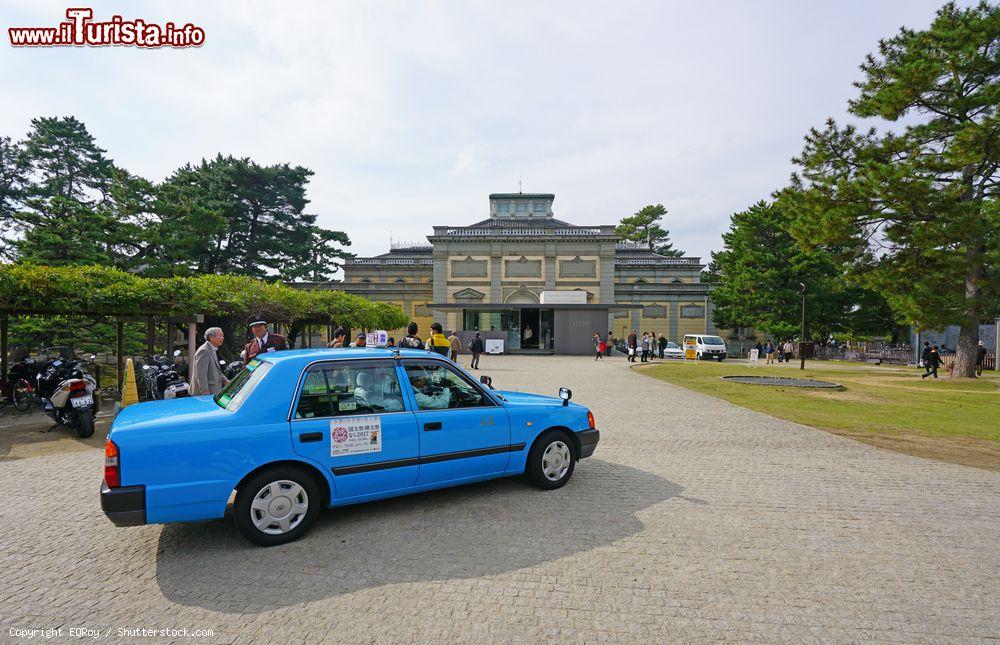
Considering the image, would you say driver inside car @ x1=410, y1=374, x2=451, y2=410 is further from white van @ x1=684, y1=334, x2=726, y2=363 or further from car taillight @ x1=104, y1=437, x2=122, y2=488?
white van @ x1=684, y1=334, x2=726, y2=363

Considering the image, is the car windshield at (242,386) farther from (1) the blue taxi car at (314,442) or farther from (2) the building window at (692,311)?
(2) the building window at (692,311)

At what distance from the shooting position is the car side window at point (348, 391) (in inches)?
154

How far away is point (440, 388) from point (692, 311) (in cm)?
5043

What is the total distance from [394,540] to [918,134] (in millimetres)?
24836

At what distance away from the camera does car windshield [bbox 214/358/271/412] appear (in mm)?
3832

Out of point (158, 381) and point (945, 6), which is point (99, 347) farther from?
point (945, 6)

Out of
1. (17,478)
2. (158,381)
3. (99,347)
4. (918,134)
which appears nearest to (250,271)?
(99,347)

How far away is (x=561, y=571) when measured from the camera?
333cm

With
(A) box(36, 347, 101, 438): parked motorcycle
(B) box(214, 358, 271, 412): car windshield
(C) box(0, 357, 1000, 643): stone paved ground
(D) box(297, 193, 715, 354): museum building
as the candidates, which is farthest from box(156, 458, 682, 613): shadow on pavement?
(D) box(297, 193, 715, 354): museum building

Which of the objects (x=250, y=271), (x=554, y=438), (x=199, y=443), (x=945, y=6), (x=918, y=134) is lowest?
(x=554, y=438)

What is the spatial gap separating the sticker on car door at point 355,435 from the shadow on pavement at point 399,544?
720 millimetres

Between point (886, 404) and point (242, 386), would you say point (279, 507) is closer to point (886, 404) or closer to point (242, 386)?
point (242, 386)

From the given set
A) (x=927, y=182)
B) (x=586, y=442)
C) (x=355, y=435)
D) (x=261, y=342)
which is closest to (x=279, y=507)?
(x=355, y=435)

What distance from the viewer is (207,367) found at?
678cm
